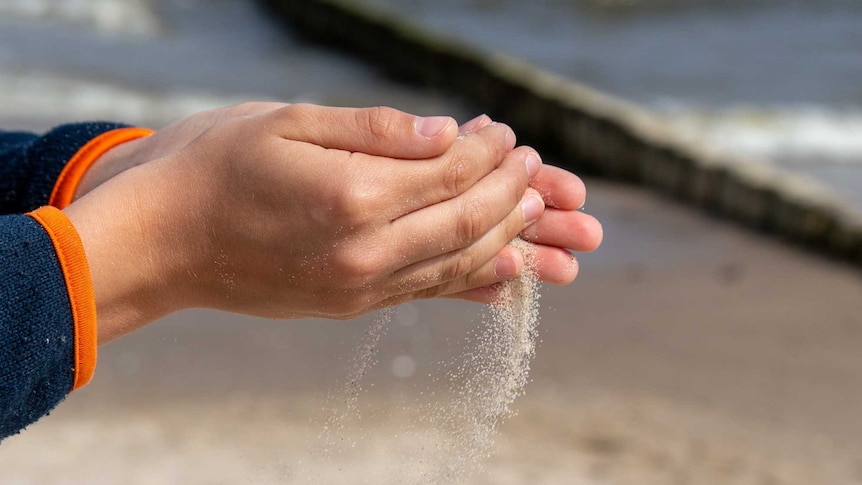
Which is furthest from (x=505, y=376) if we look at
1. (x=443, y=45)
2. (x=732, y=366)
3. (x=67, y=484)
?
(x=443, y=45)

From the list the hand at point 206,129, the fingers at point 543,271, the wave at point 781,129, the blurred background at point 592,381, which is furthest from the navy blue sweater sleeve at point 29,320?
the wave at point 781,129

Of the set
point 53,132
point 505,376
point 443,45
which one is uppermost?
point 53,132

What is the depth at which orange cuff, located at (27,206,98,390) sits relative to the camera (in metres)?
1.40

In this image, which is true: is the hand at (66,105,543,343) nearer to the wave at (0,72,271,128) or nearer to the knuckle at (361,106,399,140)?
the knuckle at (361,106,399,140)

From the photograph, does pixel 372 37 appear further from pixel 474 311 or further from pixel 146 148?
pixel 146 148

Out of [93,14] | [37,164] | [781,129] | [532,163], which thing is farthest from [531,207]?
[93,14]

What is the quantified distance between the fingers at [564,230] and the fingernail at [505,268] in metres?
0.11

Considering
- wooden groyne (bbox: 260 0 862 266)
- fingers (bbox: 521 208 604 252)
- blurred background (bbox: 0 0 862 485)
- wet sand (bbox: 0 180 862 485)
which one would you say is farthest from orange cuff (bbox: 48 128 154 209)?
wooden groyne (bbox: 260 0 862 266)

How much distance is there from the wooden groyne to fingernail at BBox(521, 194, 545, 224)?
16.1ft

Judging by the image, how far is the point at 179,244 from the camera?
1531 millimetres

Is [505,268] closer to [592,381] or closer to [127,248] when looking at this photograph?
[127,248]

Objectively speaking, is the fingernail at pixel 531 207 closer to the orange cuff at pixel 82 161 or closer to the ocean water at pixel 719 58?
the orange cuff at pixel 82 161

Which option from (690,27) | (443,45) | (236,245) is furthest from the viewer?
(690,27)

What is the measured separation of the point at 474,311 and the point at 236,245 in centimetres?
355
